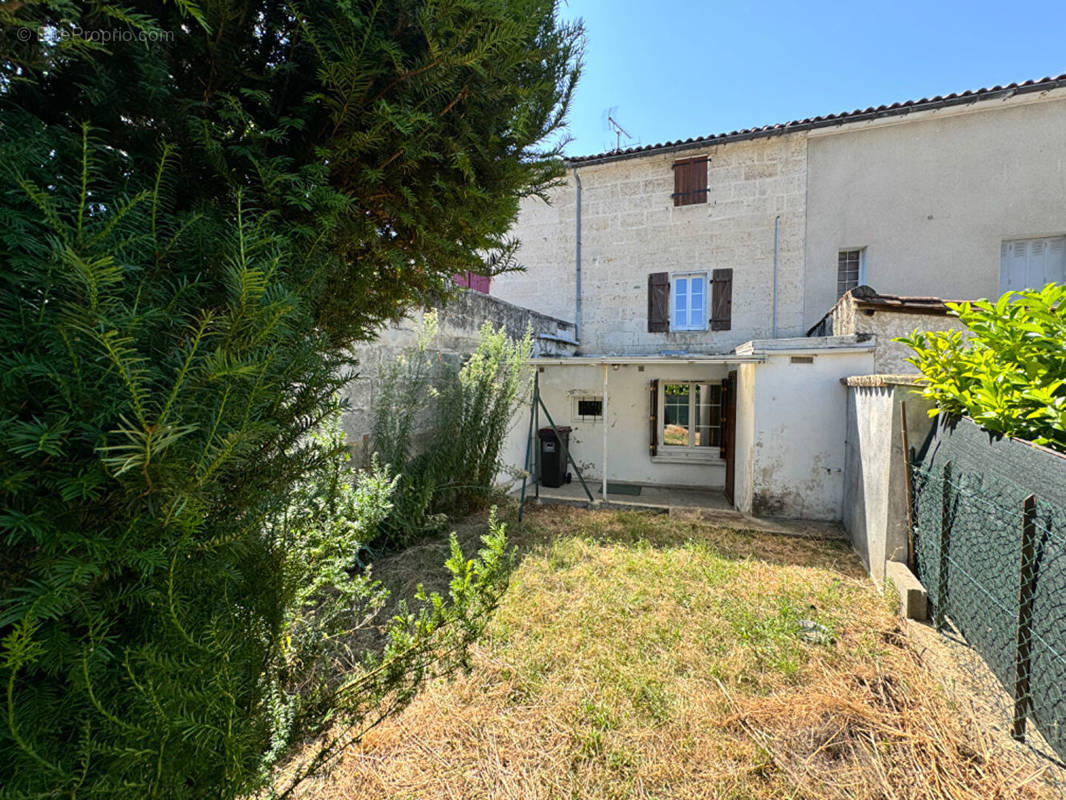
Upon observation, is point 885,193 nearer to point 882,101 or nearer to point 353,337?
point 882,101

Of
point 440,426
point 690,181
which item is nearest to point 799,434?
point 440,426

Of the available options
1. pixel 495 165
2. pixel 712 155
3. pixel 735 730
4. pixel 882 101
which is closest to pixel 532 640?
pixel 735 730

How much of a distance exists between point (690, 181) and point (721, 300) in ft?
8.35

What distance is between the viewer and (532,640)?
9.50 ft

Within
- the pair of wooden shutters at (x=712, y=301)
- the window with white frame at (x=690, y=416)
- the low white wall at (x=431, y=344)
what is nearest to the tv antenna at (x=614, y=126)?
the pair of wooden shutters at (x=712, y=301)

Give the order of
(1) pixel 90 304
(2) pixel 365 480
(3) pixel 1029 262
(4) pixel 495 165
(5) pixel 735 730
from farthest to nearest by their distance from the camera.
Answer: (3) pixel 1029 262 → (2) pixel 365 480 → (5) pixel 735 730 → (4) pixel 495 165 → (1) pixel 90 304

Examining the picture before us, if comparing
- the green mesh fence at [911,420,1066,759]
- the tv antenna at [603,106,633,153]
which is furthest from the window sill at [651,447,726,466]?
the tv antenna at [603,106,633,153]

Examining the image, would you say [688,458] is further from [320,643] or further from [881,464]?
[320,643]

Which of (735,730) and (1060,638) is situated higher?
(1060,638)

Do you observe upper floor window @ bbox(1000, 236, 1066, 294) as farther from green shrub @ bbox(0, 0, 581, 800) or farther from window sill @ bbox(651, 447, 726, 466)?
green shrub @ bbox(0, 0, 581, 800)

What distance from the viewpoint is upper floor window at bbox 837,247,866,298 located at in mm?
8094

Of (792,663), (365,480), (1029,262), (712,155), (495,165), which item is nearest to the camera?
(495,165)

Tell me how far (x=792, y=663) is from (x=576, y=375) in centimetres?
644

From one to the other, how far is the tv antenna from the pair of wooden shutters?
3.90 meters
